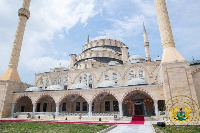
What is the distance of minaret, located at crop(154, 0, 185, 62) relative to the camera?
1316 cm

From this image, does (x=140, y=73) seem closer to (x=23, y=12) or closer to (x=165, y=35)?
(x=165, y=35)

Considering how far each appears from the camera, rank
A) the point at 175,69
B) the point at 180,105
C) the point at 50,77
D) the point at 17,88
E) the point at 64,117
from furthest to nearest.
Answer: the point at 50,77, the point at 17,88, the point at 64,117, the point at 175,69, the point at 180,105

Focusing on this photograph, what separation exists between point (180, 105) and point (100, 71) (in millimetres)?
11772

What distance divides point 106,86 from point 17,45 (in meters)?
16.2

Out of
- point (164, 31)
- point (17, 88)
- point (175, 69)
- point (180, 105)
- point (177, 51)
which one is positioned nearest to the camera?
point (180, 105)

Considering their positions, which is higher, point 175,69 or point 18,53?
point 18,53

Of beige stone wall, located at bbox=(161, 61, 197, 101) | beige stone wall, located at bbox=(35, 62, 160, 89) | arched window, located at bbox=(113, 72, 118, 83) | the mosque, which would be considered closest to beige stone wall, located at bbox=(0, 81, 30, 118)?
the mosque

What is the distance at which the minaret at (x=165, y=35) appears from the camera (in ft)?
43.2

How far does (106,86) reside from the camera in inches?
663

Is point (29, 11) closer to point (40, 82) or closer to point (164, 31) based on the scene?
point (40, 82)

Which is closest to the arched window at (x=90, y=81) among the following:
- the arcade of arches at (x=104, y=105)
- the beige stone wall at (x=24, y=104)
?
the arcade of arches at (x=104, y=105)

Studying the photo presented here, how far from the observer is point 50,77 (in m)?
23.6

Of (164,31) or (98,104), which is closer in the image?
(164,31)

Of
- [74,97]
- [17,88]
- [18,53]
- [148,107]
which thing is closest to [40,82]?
[17,88]
